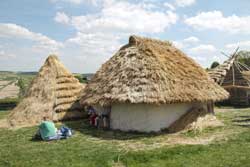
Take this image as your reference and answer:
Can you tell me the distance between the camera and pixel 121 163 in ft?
34.3

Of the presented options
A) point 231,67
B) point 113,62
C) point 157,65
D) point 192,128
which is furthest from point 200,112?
point 231,67

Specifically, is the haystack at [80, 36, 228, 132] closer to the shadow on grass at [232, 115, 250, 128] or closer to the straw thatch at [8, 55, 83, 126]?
the shadow on grass at [232, 115, 250, 128]

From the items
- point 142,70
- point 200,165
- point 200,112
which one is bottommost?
point 200,165

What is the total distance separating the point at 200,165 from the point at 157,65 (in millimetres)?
6551

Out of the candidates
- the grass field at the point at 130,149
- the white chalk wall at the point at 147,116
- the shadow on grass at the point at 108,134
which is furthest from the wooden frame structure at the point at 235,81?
the shadow on grass at the point at 108,134

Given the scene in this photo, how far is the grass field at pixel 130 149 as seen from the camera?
34.3ft

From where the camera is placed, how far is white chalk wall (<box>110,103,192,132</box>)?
15102 mm

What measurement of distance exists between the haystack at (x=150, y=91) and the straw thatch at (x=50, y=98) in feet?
7.43

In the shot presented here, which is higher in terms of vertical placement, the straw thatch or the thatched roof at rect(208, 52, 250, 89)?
the thatched roof at rect(208, 52, 250, 89)

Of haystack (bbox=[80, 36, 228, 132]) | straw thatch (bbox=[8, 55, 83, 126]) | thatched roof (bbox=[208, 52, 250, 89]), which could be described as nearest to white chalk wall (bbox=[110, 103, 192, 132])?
haystack (bbox=[80, 36, 228, 132])

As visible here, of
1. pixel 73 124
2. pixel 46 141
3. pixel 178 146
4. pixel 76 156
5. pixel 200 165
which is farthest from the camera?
pixel 73 124

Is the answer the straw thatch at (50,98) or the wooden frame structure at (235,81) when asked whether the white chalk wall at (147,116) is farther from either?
the wooden frame structure at (235,81)

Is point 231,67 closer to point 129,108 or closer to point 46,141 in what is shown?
point 129,108

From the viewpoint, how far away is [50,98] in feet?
62.3
